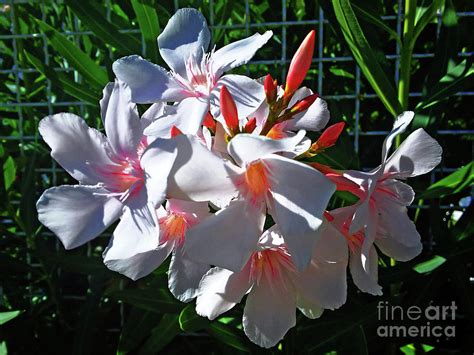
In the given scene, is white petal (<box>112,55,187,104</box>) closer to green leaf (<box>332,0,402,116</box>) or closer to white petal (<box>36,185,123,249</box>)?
white petal (<box>36,185,123,249</box>)

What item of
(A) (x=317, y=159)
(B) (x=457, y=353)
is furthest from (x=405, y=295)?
(A) (x=317, y=159)

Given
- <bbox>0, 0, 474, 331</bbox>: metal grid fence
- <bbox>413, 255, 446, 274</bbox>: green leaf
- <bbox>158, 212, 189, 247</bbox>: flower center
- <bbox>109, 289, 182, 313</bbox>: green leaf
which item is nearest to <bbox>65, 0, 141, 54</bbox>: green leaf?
<bbox>0, 0, 474, 331</bbox>: metal grid fence

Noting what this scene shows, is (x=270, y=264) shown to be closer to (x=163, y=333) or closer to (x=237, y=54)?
(x=237, y=54)

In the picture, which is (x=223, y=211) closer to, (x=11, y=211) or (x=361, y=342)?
(x=361, y=342)

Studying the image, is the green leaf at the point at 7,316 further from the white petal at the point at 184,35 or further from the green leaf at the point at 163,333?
the white petal at the point at 184,35

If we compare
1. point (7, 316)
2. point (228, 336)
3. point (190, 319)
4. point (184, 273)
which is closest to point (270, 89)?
point (184, 273)

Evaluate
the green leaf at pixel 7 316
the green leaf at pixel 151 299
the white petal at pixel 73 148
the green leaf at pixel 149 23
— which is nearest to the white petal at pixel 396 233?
the white petal at pixel 73 148
